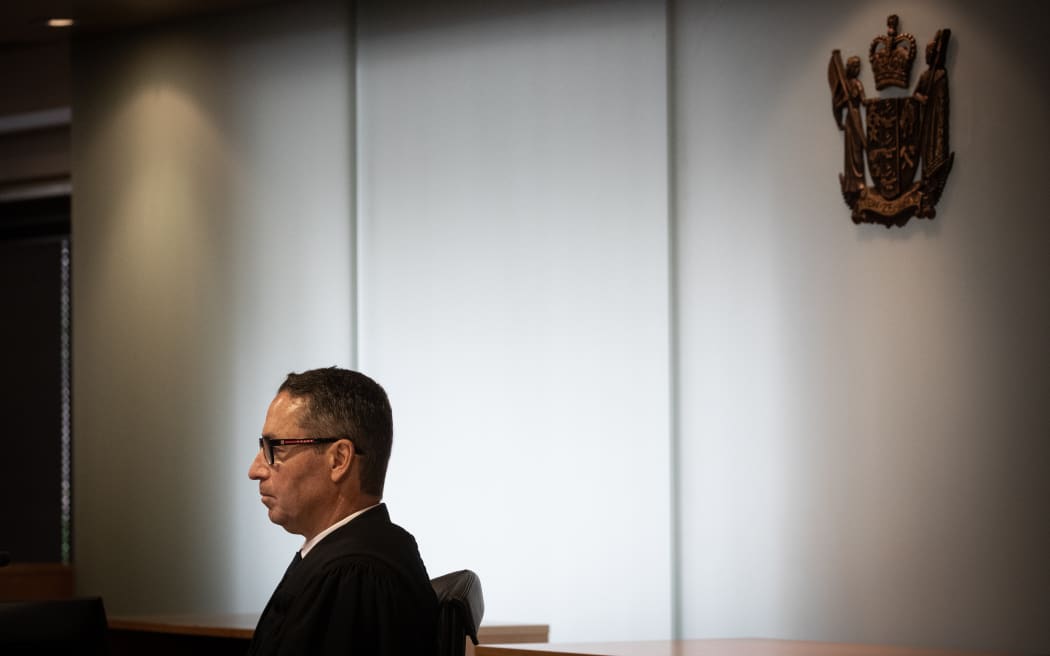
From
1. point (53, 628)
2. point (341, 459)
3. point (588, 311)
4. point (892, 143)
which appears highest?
point (892, 143)

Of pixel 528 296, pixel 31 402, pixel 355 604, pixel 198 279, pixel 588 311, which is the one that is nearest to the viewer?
pixel 355 604

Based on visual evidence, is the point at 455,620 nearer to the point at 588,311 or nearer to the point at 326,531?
the point at 326,531

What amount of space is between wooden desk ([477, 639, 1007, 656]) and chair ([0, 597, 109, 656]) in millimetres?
1058

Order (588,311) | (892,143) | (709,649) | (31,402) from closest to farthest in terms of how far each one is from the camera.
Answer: (709,649) < (892,143) < (588,311) < (31,402)

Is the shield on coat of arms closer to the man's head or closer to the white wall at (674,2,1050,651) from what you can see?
the white wall at (674,2,1050,651)

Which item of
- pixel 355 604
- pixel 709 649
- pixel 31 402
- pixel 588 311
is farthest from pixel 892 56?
pixel 31 402

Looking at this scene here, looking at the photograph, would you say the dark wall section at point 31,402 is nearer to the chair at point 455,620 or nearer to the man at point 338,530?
the man at point 338,530

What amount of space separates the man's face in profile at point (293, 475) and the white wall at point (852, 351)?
82.7 inches

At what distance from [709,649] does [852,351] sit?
111 centimetres

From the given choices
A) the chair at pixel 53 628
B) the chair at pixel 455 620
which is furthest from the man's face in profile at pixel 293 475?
the chair at pixel 53 628

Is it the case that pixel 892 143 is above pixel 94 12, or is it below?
below

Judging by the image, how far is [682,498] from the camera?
4.36 meters

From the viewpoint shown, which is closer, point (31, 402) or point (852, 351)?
point (852, 351)

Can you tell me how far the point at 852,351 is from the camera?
4090 millimetres
